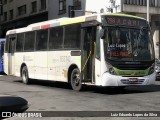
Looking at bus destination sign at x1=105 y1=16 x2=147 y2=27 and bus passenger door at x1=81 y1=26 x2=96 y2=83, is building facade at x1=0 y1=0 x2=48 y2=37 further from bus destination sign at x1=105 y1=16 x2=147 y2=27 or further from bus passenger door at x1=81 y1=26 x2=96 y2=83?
bus destination sign at x1=105 y1=16 x2=147 y2=27

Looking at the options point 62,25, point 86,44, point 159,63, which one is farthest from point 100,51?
point 159,63

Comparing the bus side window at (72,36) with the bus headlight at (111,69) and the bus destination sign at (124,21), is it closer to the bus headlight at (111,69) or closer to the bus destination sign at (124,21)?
the bus destination sign at (124,21)

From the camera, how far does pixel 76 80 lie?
1564cm

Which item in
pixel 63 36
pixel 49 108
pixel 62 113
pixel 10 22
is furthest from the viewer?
pixel 10 22

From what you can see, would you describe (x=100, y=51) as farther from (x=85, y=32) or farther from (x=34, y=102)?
(x=34, y=102)

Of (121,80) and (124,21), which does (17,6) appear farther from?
(121,80)

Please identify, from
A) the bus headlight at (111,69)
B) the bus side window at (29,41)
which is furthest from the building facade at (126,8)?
the bus headlight at (111,69)

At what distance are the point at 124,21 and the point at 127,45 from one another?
3.22 ft

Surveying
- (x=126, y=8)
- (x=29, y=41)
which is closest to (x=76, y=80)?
(x=29, y=41)

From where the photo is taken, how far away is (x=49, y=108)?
1048 centimetres

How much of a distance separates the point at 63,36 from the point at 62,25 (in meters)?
0.53

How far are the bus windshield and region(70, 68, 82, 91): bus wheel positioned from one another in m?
1.79

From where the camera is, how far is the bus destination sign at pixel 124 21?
14.5m

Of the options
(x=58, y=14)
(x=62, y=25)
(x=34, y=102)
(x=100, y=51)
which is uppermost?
(x=58, y=14)
